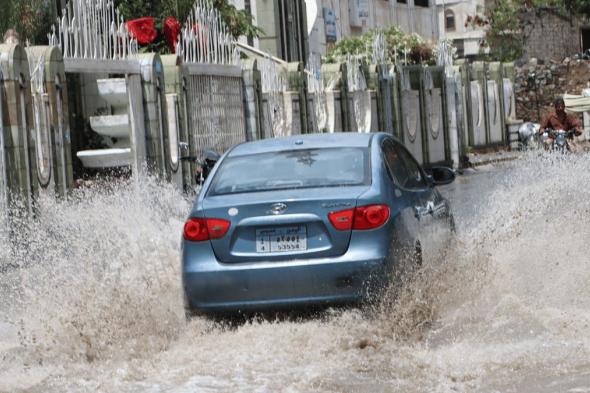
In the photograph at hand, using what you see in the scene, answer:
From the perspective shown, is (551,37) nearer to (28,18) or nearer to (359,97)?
(359,97)

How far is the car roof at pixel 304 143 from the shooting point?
1066cm

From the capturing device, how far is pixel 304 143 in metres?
10.7

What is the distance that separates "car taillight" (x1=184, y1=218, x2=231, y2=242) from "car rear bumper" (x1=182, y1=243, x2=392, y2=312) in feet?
0.94

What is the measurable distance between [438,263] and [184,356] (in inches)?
108

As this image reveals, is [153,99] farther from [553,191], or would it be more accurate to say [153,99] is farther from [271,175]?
[271,175]

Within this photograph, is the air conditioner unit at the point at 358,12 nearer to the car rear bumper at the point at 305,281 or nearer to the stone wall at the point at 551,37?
the stone wall at the point at 551,37

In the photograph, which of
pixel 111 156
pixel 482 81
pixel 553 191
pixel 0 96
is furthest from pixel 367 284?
pixel 482 81

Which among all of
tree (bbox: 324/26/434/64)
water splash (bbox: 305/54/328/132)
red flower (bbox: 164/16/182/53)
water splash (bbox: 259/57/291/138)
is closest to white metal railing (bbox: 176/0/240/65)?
red flower (bbox: 164/16/182/53)

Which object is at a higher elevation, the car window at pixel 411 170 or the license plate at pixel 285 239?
the car window at pixel 411 170

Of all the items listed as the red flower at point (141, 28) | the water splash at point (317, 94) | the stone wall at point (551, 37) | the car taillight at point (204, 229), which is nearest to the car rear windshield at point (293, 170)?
the car taillight at point (204, 229)

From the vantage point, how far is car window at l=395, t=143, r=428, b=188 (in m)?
11.2

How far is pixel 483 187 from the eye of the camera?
1148 inches

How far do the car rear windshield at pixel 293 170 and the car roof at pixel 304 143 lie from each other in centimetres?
8

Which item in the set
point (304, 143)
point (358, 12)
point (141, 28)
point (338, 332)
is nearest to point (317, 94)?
point (141, 28)
